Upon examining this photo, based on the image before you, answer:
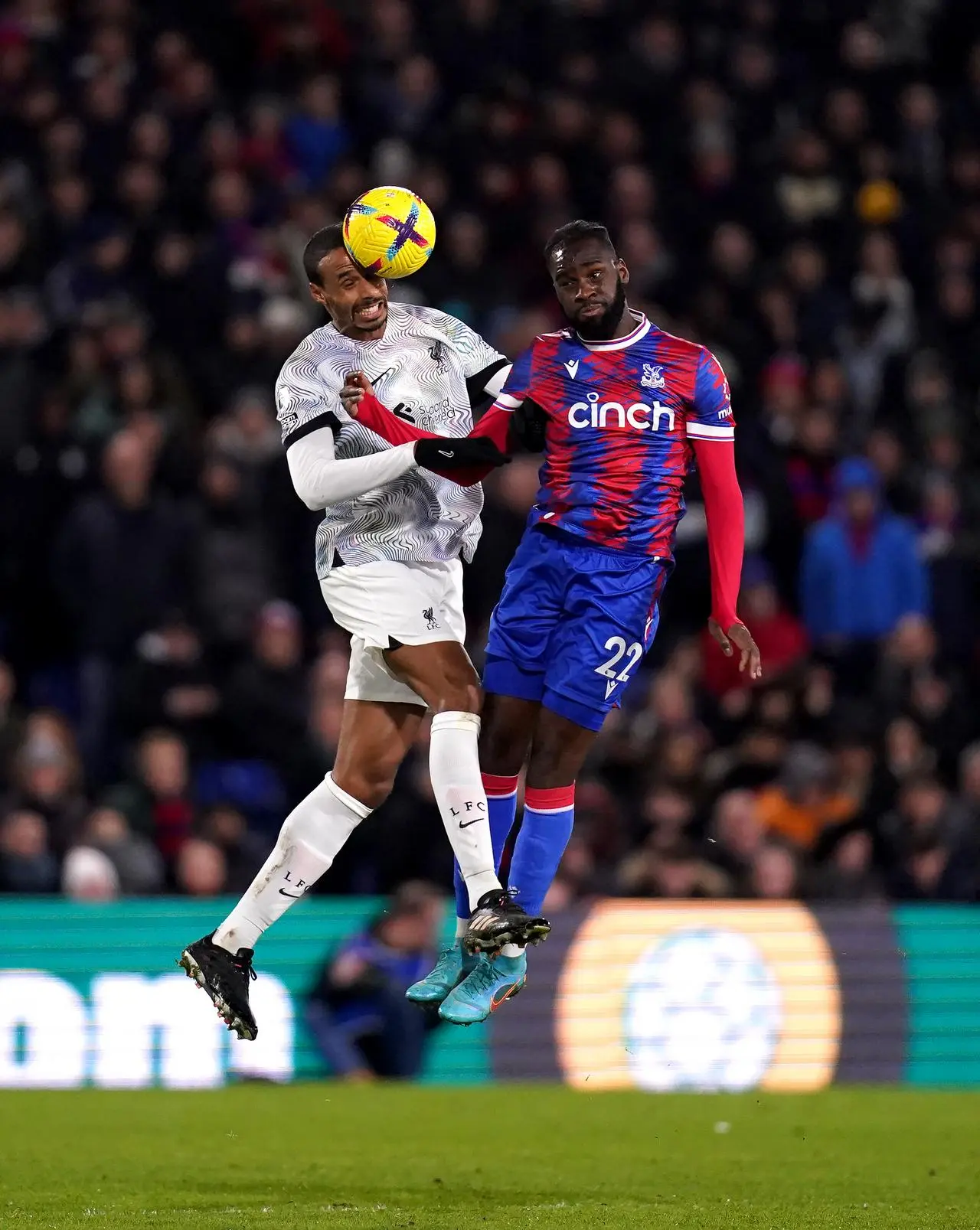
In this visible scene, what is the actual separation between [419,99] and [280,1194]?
10.0m

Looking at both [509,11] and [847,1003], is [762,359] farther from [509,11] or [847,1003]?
[847,1003]

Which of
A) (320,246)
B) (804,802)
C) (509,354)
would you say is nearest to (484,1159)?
(320,246)

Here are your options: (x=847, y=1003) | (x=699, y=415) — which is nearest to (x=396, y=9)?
→ (x=847, y=1003)

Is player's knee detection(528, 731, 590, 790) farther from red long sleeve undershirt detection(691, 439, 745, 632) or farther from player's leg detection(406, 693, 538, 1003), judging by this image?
red long sleeve undershirt detection(691, 439, 745, 632)

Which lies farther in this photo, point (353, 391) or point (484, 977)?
point (484, 977)

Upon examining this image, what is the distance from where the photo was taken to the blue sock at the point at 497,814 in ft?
27.4

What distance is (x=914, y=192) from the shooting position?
1759 cm

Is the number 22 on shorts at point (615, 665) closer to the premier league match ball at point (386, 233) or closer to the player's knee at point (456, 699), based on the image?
the player's knee at point (456, 699)

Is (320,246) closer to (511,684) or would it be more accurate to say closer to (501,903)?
(511,684)

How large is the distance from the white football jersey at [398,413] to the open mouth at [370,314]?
85 millimetres

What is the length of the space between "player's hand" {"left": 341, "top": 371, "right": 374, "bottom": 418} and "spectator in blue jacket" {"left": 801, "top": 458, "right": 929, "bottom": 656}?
7074 mm

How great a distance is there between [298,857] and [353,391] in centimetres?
169

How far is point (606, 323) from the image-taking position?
8195 millimetres

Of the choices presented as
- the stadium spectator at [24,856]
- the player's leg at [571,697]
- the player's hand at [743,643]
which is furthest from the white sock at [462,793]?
the stadium spectator at [24,856]
